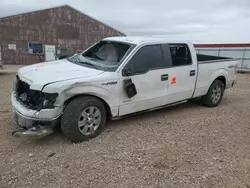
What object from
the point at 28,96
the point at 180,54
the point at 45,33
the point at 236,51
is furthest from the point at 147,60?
the point at 45,33

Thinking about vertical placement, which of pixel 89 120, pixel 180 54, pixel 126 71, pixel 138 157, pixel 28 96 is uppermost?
pixel 180 54

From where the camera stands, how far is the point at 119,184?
8.48ft

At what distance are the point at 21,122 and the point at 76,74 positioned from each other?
1.14 meters

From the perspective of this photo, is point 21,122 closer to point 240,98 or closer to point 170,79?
point 170,79

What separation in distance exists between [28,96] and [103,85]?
4.09 ft

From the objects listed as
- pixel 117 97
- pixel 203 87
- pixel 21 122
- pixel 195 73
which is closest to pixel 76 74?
pixel 117 97

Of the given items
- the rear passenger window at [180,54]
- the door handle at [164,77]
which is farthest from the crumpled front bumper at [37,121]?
the rear passenger window at [180,54]

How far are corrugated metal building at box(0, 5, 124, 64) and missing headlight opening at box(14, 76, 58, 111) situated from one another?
19.1m

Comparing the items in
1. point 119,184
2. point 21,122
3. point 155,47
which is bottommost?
point 119,184

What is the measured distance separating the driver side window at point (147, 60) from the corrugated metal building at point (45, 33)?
19276mm

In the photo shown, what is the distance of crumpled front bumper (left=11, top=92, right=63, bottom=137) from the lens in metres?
3.18

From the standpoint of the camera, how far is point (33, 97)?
3455 mm

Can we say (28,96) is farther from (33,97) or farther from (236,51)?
(236,51)

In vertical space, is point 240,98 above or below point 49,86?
below
